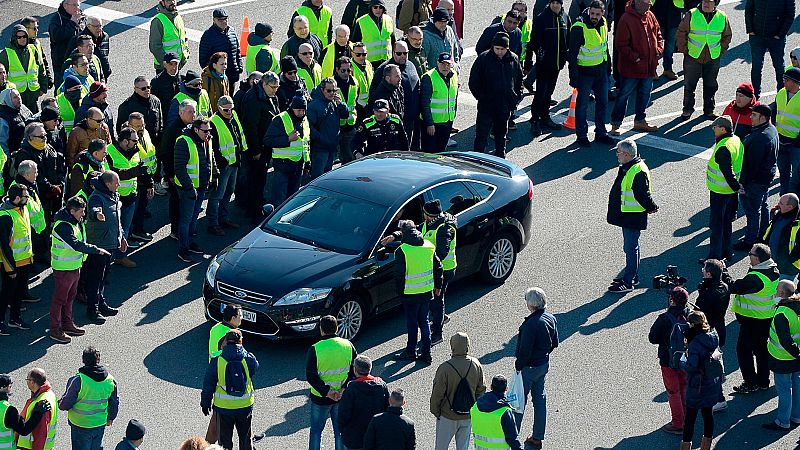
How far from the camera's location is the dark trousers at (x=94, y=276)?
52.8 ft

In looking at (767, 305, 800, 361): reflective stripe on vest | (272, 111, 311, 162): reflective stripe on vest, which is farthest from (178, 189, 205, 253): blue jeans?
(767, 305, 800, 361): reflective stripe on vest

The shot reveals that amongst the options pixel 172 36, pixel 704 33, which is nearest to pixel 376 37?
pixel 172 36

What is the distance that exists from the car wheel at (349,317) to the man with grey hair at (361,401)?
9.90 feet

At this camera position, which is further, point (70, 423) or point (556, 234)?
point (556, 234)

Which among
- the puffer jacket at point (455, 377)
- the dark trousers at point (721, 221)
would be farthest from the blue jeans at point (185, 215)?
the dark trousers at point (721, 221)

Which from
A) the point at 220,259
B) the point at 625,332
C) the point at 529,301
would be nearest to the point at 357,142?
the point at 220,259

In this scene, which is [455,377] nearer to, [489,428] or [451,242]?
[489,428]

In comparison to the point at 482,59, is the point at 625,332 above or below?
below

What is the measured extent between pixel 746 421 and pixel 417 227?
428 centimetres

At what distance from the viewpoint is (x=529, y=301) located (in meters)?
13.6

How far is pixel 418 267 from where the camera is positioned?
1505 centimetres

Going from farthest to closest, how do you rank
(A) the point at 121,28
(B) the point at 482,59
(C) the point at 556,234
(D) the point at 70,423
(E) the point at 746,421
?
(A) the point at 121,28
(B) the point at 482,59
(C) the point at 556,234
(E) the point at 746,421
(D) the point at 70,423

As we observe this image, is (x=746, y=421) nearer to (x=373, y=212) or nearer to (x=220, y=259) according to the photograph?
(x=373, y=212)

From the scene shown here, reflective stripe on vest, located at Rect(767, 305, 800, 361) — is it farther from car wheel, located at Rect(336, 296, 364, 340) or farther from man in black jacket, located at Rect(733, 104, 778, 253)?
car wheel, located at Rect(336, 296, 364, 340)
